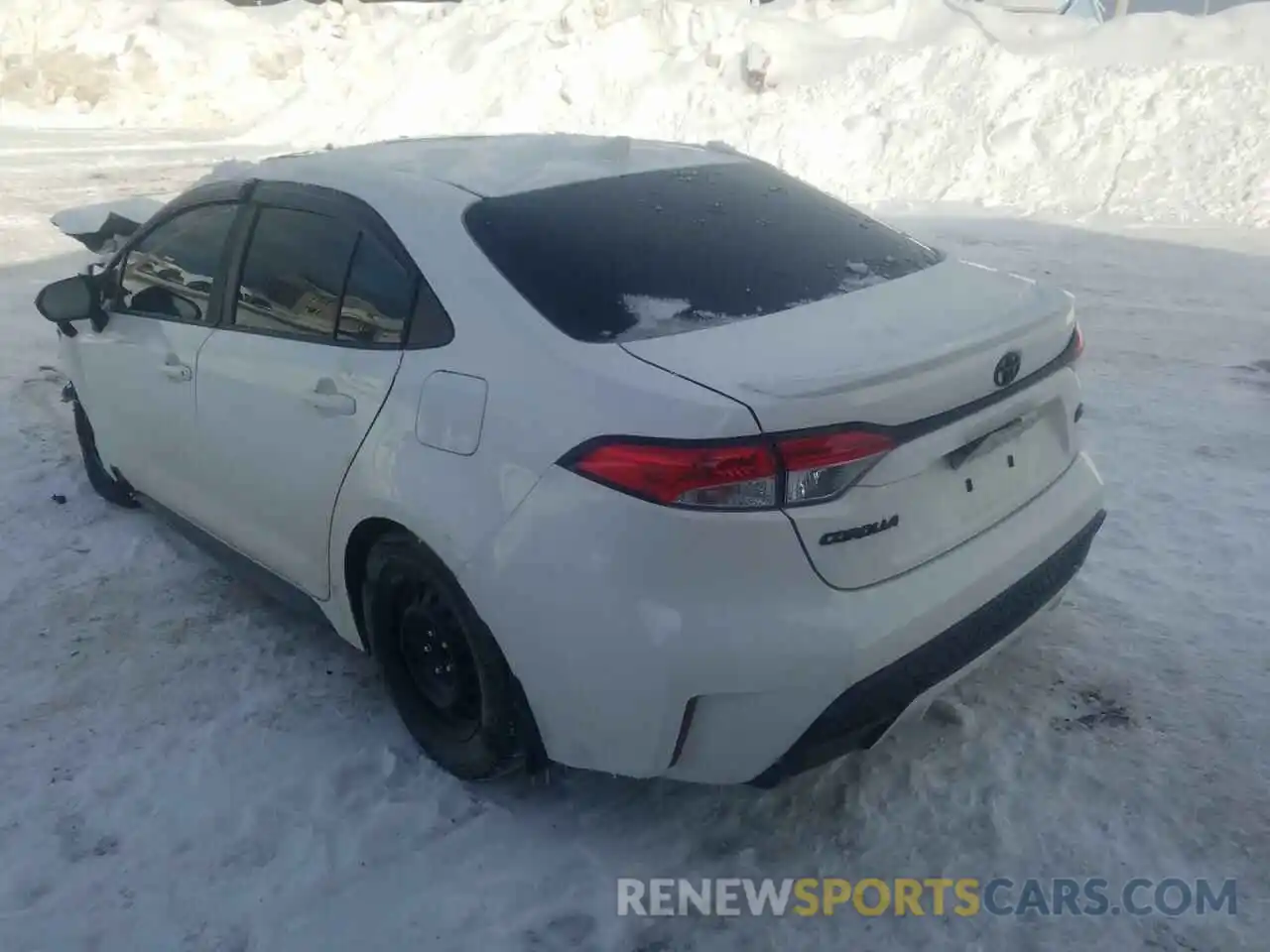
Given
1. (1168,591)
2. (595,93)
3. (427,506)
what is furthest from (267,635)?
(595,93)

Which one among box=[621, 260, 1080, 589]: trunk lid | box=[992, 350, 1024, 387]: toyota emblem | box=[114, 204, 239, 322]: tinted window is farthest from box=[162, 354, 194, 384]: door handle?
box=[992, 350, 1024, 387]: toyota emblem

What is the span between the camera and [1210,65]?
1068cm

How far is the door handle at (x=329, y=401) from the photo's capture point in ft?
9.71

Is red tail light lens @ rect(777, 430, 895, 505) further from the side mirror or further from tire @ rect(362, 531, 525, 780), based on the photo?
the side mirror

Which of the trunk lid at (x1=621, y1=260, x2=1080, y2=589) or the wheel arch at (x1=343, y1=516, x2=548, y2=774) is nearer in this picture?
the trunk lid at (x1=621, y1=260, x2=1080, y2=589)

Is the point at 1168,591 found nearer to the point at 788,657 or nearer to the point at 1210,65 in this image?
the point at 788,657

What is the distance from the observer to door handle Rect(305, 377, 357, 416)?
2959mm

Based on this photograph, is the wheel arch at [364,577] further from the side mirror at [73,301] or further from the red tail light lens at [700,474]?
the side mirror at [73,301]

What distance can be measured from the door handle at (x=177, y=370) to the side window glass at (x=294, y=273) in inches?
12.8

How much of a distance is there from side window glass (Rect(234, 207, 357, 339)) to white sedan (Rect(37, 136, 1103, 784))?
11mm

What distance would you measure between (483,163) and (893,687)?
78.0 inches

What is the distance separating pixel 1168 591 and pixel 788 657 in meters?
2.21

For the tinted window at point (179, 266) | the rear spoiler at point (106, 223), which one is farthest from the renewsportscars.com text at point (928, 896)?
the rear spoiler at point (106, 223)

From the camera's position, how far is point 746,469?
2.26 m
